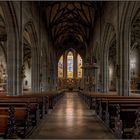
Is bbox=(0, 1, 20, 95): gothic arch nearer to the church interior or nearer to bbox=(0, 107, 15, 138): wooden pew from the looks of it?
the church interior

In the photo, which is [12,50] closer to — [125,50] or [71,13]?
[125,50]

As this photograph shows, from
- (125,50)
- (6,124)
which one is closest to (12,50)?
(125,50)

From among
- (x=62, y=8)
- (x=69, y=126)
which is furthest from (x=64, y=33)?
(x=69, y=126)

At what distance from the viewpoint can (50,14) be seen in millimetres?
33500

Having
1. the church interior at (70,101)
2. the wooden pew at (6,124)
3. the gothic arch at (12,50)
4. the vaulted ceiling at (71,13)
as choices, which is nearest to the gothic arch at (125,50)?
the church interior at (70,101)

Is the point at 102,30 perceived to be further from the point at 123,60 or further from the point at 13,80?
the point at 13,80

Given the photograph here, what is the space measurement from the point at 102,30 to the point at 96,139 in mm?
19258

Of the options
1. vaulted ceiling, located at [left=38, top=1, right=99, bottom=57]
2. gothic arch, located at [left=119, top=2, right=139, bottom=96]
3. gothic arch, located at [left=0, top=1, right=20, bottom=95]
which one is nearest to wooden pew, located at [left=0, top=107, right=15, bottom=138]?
gothic arch, located at [left=0, top=1, right=20, bottom=95]

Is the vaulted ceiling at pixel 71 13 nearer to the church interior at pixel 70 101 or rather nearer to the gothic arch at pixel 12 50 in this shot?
the church interior at pixel 70 101

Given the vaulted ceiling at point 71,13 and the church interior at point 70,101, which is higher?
the vaulted ceiling at point 71,13

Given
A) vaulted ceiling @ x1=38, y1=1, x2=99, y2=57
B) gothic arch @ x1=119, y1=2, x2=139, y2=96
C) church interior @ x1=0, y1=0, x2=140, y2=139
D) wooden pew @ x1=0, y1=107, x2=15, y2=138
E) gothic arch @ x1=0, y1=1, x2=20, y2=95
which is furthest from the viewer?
vaulted ceiling @ x1=38, y1=1, x2=99, y2=57

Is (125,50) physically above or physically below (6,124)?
above

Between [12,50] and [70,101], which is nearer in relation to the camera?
[12,50]

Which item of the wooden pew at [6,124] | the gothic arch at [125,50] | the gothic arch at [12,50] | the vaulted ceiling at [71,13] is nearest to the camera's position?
the wooden pew at [6,124]
